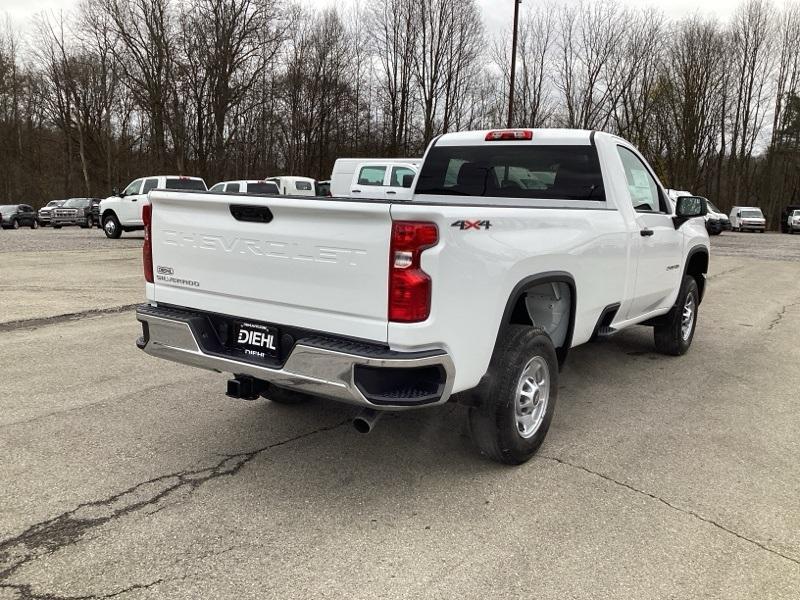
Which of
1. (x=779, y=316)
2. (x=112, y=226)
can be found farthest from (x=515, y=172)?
(x=112, y=226)

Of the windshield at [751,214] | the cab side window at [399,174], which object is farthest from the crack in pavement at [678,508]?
the windshield at [751,214]

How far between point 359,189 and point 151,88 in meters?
24.5

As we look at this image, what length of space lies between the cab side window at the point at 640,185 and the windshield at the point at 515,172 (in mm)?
429

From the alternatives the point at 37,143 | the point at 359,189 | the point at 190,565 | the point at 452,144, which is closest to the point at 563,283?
the point at 452,144

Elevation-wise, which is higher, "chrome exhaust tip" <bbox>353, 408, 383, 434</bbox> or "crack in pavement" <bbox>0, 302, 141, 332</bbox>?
"chrome exhaust tip" <bbox>353, 408, 383, 434</bbox>

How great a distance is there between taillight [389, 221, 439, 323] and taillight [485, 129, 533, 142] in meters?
2.43

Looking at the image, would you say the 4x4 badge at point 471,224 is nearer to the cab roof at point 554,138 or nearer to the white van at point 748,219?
the cab roof at point 554,138

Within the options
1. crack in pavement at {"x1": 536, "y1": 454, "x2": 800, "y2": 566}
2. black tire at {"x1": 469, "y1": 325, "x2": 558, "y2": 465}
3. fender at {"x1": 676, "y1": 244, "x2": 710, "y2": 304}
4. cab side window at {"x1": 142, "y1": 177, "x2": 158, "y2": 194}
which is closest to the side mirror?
fender at {"x1": 676, "y1": 244, "x2": 710, "y2": 304}

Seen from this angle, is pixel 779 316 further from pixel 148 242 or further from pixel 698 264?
pixel 148 242

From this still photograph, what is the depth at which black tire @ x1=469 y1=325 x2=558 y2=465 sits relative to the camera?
3379mm

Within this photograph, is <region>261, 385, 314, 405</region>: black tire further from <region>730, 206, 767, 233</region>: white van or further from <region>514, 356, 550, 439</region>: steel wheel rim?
<region>730, 206, 767, 233</region>: white van

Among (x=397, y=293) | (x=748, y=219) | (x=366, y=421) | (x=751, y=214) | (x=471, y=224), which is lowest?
(x=366, y=421)

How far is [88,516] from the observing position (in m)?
3.02

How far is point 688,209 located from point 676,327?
4.23ft
